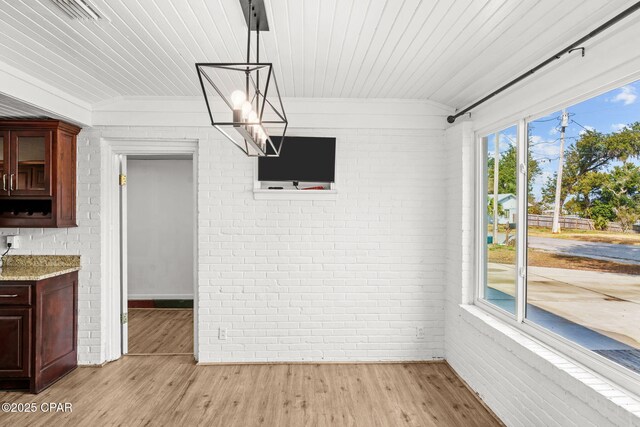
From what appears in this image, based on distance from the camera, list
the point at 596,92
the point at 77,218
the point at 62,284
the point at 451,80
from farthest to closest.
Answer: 1. the point at 77,218
2. the point at 62,284
3. the point at 451,80
4. the point at 596,92

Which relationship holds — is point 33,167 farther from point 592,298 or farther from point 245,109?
point 592,298

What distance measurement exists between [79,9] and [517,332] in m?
3.44

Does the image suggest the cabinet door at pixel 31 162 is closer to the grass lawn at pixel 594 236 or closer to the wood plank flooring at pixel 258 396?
the wood plank flooring at pixel 258 396

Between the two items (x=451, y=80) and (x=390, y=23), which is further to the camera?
(x=451, y=80)

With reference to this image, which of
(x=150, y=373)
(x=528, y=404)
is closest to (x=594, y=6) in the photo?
(x=528, y=404)

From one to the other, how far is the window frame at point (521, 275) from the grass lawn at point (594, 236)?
22 cm

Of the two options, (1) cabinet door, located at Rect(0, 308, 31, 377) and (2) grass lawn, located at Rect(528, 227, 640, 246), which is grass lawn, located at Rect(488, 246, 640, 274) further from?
(1) cabinet door, located at Rect(0, 308, 31, 377)

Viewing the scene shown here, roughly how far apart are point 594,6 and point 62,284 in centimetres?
447

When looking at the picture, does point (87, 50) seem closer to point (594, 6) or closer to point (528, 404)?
point (594, 6)

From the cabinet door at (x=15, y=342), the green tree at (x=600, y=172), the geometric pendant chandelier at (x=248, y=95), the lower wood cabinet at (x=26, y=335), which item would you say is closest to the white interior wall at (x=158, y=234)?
the lower wood cabinet at (x=26, y=335)

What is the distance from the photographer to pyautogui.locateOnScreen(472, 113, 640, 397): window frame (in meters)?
2.04

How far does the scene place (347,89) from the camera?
3662 millimetres

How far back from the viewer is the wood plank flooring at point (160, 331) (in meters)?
4.37

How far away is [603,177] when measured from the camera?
7.12ft
